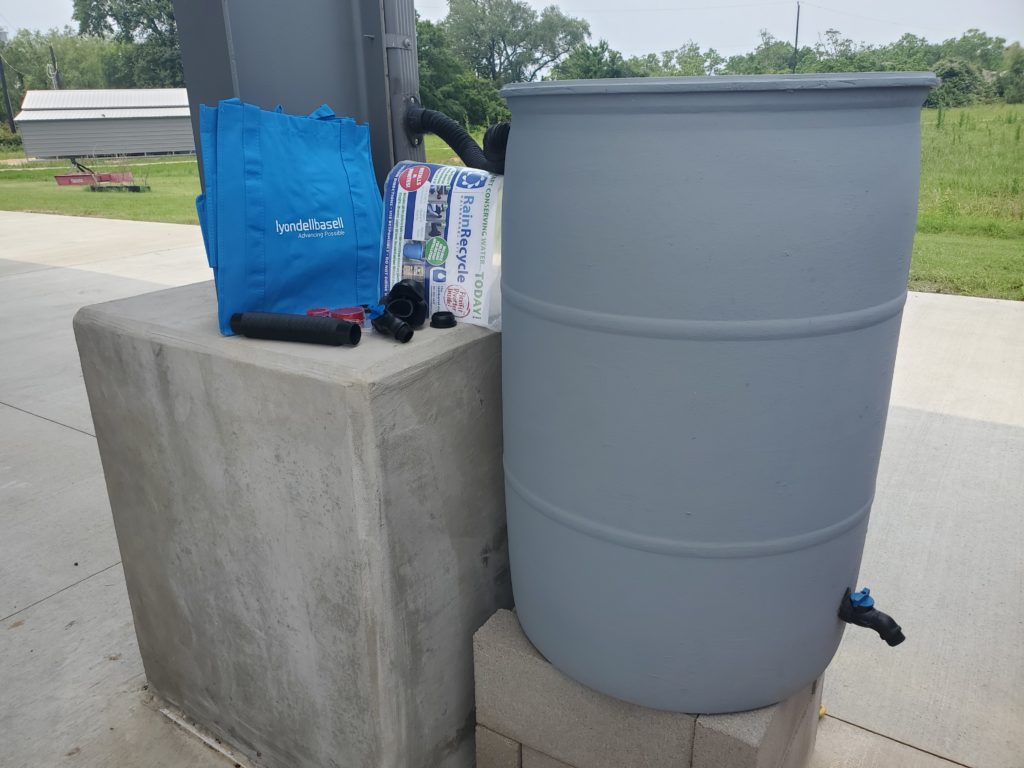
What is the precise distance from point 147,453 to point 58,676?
93cm

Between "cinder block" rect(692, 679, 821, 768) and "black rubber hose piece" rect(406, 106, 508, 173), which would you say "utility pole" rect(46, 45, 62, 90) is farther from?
"cinder block" rect(692, 679, 821, 768)

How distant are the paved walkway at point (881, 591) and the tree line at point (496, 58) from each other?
5.04 ft


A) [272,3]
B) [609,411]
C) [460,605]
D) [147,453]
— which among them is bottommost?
[460,605]

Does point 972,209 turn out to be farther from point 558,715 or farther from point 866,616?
point 558,715

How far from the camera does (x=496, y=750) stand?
1.67 meters

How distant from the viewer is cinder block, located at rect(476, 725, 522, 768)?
1.63m

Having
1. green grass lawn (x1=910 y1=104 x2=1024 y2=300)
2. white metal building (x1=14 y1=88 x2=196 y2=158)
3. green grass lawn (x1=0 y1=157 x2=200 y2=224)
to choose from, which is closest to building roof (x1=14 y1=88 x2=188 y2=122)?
white metal building (x1=14 y1=88 x2=196 y2=158)

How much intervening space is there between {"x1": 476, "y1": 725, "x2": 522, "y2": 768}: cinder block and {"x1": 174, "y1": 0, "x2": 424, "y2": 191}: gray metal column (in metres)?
1.47

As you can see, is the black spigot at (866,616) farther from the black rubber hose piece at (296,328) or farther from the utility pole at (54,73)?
the utility pole at (54,73)

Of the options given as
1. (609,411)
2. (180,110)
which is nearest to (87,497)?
(609,411)

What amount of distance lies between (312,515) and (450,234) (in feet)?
2.04

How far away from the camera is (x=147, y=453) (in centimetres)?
177

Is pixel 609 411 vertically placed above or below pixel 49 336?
above

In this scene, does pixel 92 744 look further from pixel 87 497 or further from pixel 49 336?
pixel 49 336
